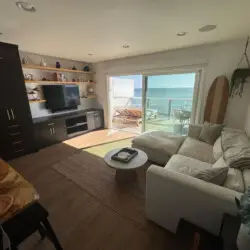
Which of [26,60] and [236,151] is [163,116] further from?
[26,60]

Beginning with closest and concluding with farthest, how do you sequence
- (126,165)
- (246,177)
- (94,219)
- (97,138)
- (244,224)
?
(244,224) → (246,177) → (94,219) → (126,165) → (97,138)

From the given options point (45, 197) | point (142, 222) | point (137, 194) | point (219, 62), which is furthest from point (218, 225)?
point (219, 62)

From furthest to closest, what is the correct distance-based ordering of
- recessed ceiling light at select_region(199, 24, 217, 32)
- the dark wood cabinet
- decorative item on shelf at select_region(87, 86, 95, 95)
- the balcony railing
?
decorative item on shelf at select_region(87, 86, 95, 95), the balcony railing, the dark wood cabinet, recessed ceiling light at select_region(199, 24, 217, 32)

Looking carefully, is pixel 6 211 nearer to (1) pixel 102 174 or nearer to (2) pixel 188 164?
(1) pixel 102 174

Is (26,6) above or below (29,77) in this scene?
above

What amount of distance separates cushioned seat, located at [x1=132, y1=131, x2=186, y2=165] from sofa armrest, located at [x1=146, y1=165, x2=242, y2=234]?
114cm

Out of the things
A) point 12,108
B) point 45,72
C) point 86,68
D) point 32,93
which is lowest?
point 12,108

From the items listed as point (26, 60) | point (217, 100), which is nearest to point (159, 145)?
point (217, 100)

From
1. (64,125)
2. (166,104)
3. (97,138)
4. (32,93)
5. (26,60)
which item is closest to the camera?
(26,60)

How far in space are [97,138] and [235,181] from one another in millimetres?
3405

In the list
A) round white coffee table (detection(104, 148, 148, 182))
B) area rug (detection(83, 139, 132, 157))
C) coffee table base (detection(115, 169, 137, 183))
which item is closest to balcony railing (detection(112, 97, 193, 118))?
area rug (detection(83, 139, 132, 157))

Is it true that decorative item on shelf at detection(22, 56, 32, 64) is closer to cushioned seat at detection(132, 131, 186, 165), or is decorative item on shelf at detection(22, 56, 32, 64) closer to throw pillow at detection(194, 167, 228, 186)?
cushioned seat at detection(132, 131, 186, 165)

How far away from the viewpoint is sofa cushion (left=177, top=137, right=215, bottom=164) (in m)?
2.15

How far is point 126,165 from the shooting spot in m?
1.97
